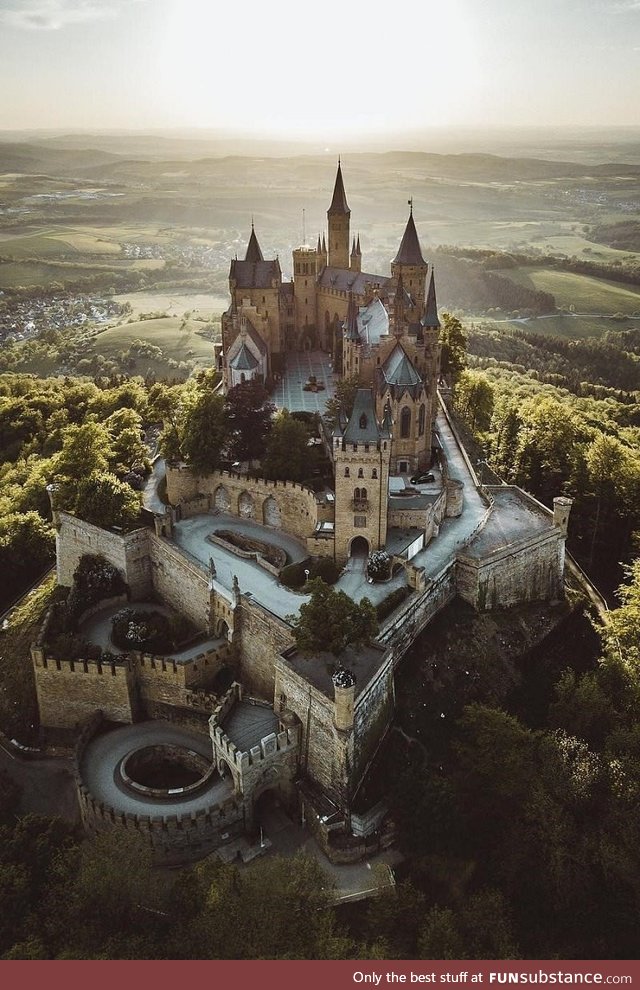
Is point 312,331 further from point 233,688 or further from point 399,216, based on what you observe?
point 399,216

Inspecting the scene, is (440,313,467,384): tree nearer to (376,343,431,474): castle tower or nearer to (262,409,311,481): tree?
(376,343,431,474): castle tower

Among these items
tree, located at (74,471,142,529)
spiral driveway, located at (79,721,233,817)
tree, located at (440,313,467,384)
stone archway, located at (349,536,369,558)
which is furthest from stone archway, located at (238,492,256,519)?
tree, located at (440,313,467,384)

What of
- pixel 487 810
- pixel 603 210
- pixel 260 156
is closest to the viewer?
pixel 487 810

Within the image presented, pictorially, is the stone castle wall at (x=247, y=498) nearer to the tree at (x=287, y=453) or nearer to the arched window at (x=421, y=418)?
the tree at (x=287, y=453)

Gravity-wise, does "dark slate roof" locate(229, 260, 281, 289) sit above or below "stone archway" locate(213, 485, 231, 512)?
above

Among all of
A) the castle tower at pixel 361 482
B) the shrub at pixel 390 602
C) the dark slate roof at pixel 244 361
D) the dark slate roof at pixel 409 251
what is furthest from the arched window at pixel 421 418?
the dark slate roof at pixel 244 361
